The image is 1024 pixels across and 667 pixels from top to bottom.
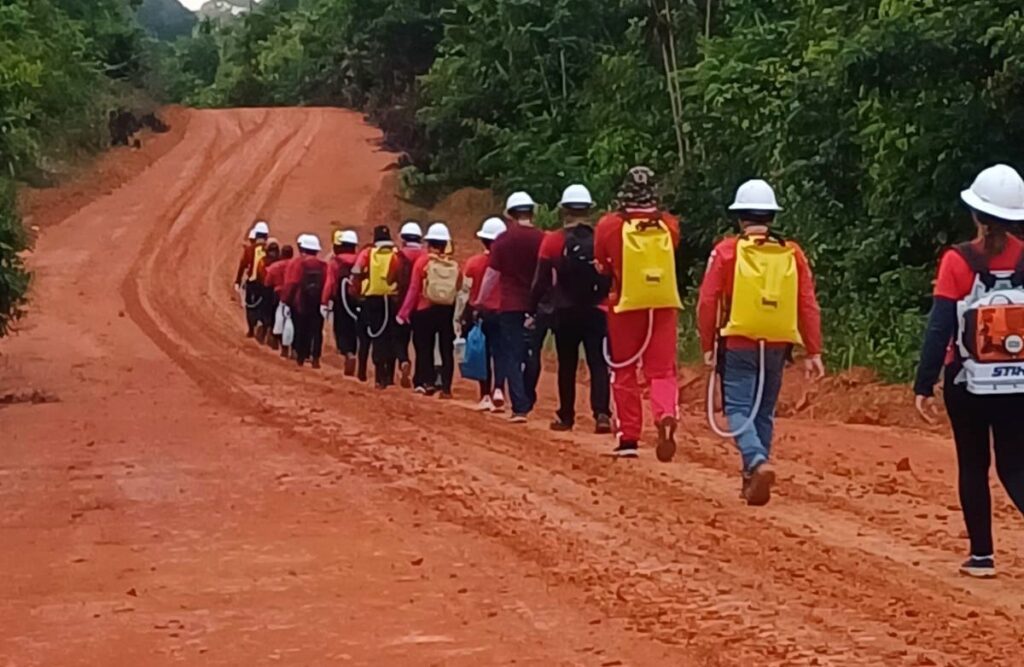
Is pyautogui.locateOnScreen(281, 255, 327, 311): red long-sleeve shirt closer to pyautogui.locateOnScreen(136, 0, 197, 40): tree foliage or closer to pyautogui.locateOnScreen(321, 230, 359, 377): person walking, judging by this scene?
pyautogui.locateOnScreen(321, 230, 359, 377): person walking

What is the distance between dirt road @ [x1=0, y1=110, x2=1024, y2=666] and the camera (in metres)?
7.30

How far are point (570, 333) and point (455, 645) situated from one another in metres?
7.34

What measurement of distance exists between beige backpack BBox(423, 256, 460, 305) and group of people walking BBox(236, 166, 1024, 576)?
0.06 ft

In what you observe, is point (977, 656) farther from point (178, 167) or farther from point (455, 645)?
point (178, 167)

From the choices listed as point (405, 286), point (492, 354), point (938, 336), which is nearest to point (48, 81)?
point (405, 286)

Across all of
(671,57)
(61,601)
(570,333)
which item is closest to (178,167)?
(671,57)

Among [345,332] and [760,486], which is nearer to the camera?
[760,486]

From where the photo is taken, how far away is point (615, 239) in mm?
12234

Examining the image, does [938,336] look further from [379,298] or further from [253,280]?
[253,280]

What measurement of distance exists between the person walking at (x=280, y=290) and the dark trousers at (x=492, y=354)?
24.7 feet

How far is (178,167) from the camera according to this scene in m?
56.4

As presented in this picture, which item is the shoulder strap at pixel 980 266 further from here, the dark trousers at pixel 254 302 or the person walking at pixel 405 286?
the dark trousers at pixel 254 302

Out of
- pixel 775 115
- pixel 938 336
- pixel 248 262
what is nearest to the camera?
pixel 938 336

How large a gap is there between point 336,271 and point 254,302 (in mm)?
6730
